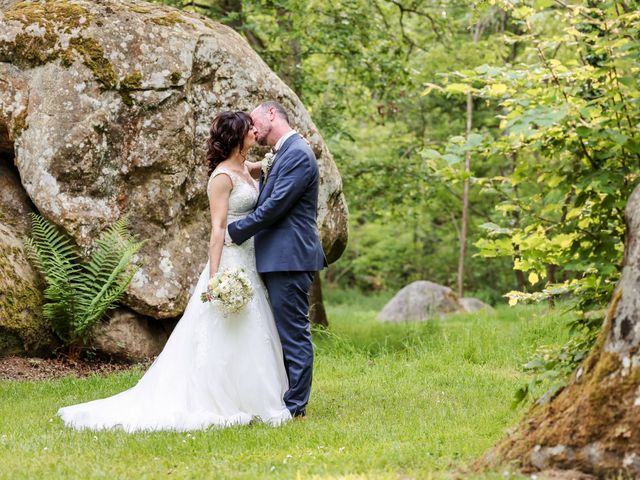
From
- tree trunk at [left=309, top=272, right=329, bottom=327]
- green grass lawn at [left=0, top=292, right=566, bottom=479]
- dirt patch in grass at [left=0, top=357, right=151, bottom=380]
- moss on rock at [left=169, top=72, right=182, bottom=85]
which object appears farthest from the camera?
tree trunk at [left=309, top=272, right=329, bottom=327]

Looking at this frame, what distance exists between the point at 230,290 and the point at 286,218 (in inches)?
30.9

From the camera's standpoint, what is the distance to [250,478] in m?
4.21

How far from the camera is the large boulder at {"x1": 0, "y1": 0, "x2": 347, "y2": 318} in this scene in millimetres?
8359

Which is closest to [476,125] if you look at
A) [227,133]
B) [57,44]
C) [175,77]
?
[175,77]

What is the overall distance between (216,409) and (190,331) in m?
0.71

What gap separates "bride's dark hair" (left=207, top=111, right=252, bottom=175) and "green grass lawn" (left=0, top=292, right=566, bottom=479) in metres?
2.32

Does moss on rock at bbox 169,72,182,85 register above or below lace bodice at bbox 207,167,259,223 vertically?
above

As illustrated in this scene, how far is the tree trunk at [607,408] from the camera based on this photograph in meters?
3.51

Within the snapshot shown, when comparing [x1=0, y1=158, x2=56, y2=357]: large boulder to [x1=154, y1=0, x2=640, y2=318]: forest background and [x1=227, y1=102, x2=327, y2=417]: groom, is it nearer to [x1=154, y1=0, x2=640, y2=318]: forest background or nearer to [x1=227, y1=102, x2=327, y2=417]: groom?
[x1=227, y1=102, x2=327, y2=417]: groom

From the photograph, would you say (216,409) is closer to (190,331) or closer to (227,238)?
(190,331)

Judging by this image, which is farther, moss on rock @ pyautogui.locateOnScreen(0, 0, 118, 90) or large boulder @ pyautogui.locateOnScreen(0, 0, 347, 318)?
moss on rock @ pyautogui.locateOnScreen(0, 0, 118, 90)

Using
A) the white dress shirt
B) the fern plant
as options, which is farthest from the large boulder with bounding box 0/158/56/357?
the white dress shirt

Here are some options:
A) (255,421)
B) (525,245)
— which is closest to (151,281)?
(255,421)

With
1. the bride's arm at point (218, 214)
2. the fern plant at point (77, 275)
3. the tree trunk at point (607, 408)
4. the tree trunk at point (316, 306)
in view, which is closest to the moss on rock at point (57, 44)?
the fern plant at point (77, 275)
